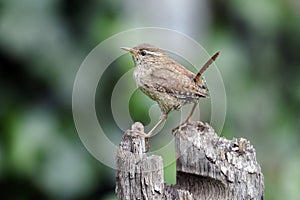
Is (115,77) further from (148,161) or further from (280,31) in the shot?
(148,161)

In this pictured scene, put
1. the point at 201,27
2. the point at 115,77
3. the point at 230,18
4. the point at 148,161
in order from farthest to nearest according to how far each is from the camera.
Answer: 1. the point at 230,18
2. the point at 201,27
3. the point at 115,77
4. the point at 148,161

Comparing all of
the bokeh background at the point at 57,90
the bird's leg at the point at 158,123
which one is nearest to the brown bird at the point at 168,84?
the bird's leg at the point at 158,123

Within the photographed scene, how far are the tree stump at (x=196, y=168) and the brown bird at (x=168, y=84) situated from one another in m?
0.09

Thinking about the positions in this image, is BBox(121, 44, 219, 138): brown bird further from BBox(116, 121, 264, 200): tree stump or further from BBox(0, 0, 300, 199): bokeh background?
BBox(0, 0, 300, 199): bokeh background

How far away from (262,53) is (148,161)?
3689mm

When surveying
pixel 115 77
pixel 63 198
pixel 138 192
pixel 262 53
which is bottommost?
pixel 138 192

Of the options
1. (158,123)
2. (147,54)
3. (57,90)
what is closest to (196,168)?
(158,123)

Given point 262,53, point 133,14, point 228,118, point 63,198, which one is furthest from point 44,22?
point 262,53

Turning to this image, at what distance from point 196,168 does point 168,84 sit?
0.29m

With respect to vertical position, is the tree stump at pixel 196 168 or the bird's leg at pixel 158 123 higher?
the bird's leg at pixel 158 123

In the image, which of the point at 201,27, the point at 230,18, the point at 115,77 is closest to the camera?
the point at 115,77

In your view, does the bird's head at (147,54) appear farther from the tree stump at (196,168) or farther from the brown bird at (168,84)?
the tree stump at (196,168)

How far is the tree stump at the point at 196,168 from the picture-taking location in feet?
8.72

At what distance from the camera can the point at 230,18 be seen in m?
5.88
